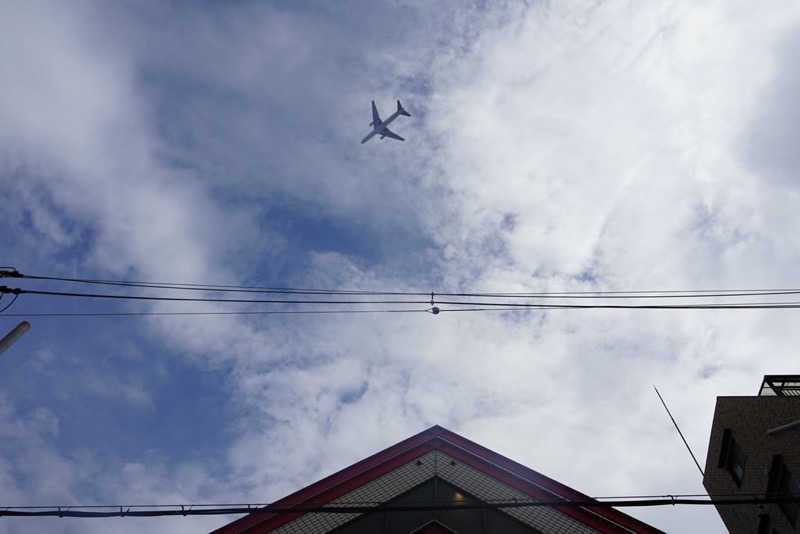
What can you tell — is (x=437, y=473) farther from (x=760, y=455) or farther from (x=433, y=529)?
(x=760, y=455)

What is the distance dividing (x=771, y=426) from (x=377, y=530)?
56.0ft

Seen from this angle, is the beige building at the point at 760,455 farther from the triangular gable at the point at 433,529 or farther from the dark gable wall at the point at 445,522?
the triangular gable at the point at 433,529

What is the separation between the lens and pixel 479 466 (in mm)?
14156

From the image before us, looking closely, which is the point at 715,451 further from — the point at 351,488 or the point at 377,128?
the point at 377,128

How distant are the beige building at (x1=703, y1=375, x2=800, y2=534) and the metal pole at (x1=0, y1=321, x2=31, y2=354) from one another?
21.6 metres

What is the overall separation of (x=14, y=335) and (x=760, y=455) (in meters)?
26.0

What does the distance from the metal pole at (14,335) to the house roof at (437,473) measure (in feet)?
23.4

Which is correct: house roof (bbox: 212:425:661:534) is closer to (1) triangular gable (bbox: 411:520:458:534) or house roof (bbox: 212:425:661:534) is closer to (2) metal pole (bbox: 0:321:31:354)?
(1) triangular gable (bbox: 411:520:458:534)

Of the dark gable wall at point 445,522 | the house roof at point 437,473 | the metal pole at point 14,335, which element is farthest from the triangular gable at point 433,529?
the metal pole at point 14,335

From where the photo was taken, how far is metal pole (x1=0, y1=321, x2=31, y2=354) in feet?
31.8

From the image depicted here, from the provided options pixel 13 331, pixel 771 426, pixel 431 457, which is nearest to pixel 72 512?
pixel 13 331

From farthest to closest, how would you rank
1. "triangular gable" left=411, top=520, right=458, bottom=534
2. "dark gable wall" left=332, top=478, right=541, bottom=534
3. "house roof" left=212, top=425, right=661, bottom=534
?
"house roof" left=212, top=425, right=661, bottom=534 → "dark gable wall" left=332, top=478, right=541, bottom=534 → "triangular gable" left=411, top=520, right=458, bottom=534

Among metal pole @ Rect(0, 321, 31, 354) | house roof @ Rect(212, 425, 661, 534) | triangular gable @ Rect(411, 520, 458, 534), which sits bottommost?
triangular gable @ Rect(411, 520, 458, 534)

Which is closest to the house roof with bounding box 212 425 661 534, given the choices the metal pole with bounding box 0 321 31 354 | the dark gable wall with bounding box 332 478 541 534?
the dark gable wall with bounding box 332 478 541 534
